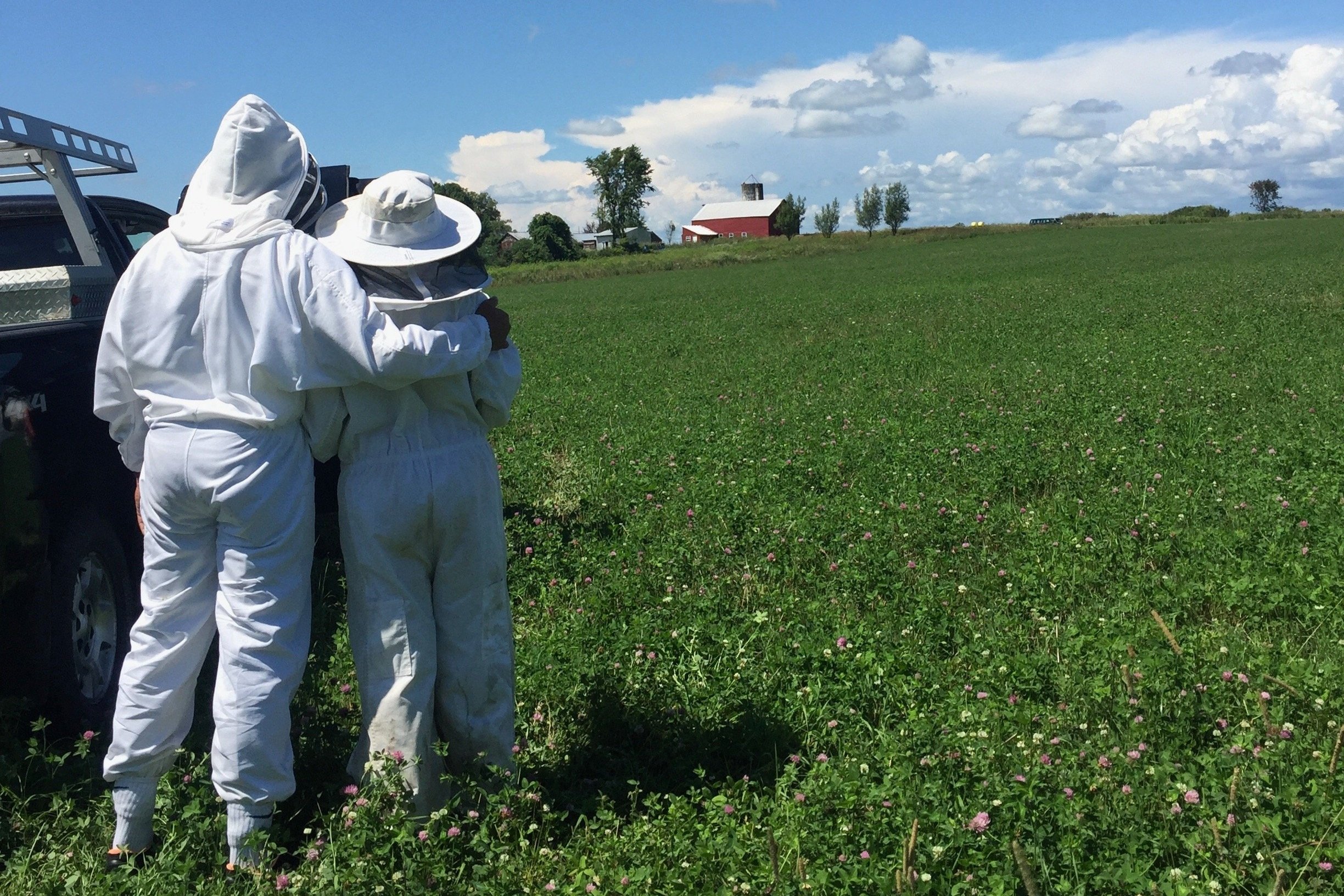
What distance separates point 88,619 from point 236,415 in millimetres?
1948

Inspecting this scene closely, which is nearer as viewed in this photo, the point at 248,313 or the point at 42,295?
the point at 248,313

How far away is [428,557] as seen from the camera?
3.46 metres

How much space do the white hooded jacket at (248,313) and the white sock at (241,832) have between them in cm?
116

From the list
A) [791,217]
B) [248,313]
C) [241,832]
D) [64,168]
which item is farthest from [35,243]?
[791,217]

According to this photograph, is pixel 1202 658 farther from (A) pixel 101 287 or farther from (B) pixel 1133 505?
(A) pixel 101 287

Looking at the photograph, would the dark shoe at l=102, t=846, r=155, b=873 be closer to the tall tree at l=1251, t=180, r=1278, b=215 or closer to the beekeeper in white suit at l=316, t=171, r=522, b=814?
the beekeeper in white suit at l=316, t=171, r=522, b=814

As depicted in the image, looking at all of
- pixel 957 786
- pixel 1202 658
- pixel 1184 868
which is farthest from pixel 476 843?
pixel 1202 658

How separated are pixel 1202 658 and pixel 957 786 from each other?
5.11ft

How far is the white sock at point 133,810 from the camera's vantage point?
3.38m

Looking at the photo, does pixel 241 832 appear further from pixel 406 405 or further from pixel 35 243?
pixel 35 243

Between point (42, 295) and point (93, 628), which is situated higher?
point (42, 295)

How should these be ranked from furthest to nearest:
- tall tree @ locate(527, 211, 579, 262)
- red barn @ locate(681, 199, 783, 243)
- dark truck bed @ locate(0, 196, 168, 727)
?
red barn @ locate(681, 199, 783, 243) < tall tree @ locate(527, 211, 579, 262) < dark truck bed @ locate(0, 196, 168, 727)

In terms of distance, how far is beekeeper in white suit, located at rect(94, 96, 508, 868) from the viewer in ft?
10.4

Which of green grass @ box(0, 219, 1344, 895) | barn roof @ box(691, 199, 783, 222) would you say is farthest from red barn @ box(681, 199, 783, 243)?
green grass @ box(0, 219, 1344, 895)
